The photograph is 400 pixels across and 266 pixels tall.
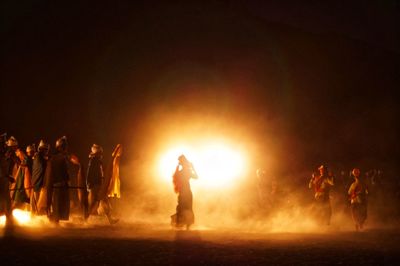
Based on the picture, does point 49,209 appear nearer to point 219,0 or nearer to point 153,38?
point 153,38

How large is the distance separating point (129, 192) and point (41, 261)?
21.2m

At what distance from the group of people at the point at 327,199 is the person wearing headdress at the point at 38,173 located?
8.46 meters

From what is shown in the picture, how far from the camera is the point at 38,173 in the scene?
60.3ft

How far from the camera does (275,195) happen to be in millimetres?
24562

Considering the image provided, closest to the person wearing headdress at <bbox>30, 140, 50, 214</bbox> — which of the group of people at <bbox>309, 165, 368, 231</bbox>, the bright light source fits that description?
the bright light source

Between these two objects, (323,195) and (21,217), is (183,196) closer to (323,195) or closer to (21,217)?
(21,217)

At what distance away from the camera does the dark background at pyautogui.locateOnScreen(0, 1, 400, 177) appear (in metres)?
45.2

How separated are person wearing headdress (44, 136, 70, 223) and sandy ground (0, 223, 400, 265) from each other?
47 cm

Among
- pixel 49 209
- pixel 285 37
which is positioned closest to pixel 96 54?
pixel 285 37

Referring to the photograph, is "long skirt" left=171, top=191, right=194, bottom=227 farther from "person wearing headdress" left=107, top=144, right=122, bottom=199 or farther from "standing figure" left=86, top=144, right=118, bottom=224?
"standing figure" left=86, top=144, right=118, bottom=224

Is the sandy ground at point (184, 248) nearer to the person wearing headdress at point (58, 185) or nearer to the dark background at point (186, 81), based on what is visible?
the person wearing headdress at point (58, 185)

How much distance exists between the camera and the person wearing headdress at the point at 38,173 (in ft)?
60.1

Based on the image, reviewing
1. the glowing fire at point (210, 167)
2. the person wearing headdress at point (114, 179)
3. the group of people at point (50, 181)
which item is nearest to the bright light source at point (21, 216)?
the group of people at point (50, 181)

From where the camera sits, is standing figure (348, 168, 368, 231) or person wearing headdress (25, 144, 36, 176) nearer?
person wearing headdress (25, 144, 36, 176)
